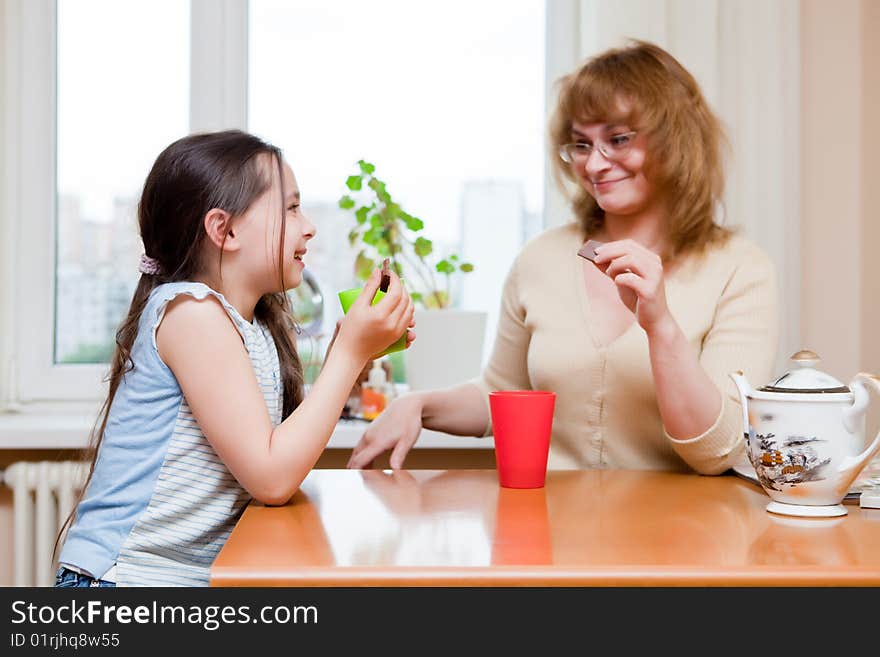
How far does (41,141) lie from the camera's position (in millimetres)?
2510

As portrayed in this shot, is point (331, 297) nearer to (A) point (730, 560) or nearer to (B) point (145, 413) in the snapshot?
(B) point (145, 413)

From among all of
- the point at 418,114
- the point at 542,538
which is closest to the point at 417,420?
the point at 542,538

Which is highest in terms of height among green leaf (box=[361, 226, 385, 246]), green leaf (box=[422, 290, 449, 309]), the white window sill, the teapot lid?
green leaf (box=[361, 226, 385, 246])

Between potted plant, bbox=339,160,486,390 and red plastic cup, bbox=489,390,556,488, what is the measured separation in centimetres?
115

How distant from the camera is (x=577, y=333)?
1.59 metres

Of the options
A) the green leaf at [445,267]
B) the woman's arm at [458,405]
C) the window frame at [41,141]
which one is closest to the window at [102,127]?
the window frame at [41,141]

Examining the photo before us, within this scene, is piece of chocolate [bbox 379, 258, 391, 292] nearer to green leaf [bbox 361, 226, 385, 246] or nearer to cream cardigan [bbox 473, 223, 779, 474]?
cream cardigan [bbox 473, 223, 779, 474]

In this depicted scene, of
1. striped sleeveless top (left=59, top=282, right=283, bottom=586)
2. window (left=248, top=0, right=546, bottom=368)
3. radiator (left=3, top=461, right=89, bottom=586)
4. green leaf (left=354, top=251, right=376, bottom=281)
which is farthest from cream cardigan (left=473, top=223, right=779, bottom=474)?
radiator (left=3, top=461, right=89, bottom=586)

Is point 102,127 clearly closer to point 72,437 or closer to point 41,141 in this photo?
point 41,141

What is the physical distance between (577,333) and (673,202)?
0.87 feet

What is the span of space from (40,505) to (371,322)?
145 centimetres

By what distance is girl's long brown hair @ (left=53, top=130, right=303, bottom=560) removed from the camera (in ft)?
4.28
